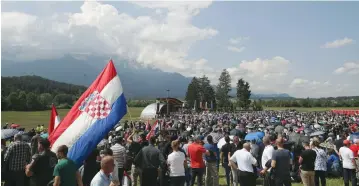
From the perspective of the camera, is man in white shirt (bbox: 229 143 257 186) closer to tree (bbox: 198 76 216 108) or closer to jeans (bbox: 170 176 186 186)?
jeans (bbox: 170 176 186 186)

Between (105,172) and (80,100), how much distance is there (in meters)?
2.84

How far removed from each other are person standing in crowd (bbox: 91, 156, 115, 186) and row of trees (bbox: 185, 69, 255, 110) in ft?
334

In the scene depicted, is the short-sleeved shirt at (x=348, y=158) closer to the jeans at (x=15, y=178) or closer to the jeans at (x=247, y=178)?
the jeans at (x=247, y=178)

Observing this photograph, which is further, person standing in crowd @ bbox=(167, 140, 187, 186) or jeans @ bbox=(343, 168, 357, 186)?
jeans @ bbox=(343, 168, 357, 186)

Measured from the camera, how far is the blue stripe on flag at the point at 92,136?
675 cm

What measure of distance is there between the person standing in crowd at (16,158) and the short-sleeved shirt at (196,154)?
14.2ft

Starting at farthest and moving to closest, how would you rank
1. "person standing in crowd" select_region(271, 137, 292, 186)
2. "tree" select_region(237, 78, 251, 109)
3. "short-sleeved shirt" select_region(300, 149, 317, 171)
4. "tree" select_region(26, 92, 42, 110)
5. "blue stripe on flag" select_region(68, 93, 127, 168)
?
"tree" select_region(237, 78, 251, 109)
"tree" select_region(26, 92, 42, 110)
"short-sleeved shirt" select_region(300, 149, 317, 171)
"person standing in crowd" select_region(271, 137, 292, 186)
"blue stripe on flag" select_region(68, 93, 127, 168)

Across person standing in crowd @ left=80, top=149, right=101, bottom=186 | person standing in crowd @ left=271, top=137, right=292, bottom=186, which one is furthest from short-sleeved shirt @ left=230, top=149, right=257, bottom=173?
person standing in crowd @ left=80, top=149, right=101, bottom=186

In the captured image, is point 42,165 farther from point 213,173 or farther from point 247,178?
point 213,173

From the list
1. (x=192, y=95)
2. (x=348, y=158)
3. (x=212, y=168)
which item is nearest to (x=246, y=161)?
(x=212, y=168)

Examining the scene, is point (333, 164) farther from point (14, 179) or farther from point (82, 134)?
point (14, 179)

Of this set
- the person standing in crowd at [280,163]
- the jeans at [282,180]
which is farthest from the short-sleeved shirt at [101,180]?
the jeans at [282,180]

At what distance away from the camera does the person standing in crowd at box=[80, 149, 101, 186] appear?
8.02m

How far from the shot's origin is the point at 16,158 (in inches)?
315
